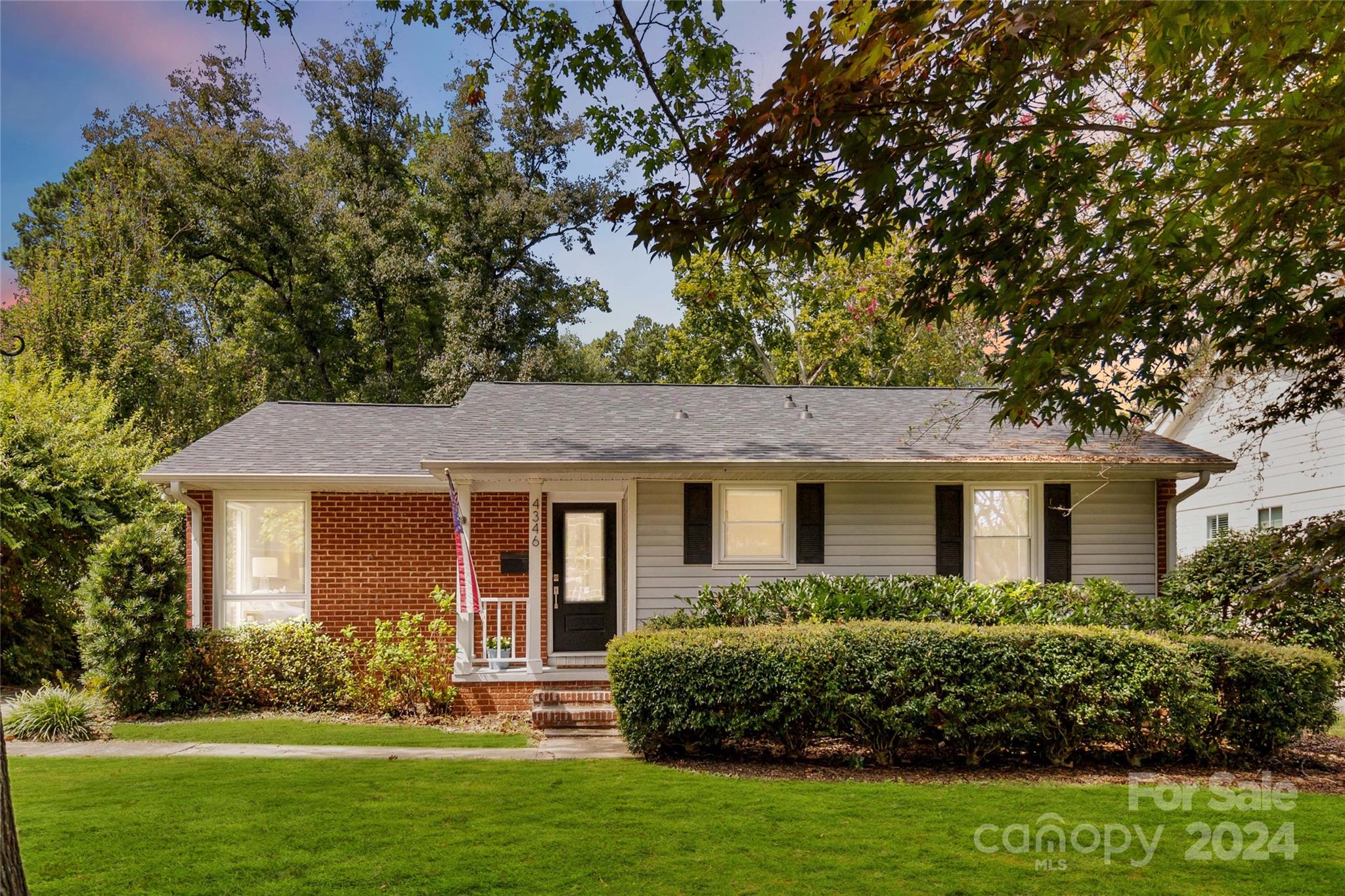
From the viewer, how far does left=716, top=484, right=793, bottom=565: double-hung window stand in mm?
12391

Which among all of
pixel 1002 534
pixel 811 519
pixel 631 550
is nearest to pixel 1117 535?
pixel 1002 534

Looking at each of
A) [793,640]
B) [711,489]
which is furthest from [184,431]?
[793,640]

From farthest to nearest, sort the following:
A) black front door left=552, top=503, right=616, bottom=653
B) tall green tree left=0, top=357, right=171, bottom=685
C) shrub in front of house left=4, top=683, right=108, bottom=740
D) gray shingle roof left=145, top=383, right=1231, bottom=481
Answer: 1. tall green tree left=0, top=357, right=171, bottom=685
2. black front door left=552, top=503, right=616, bottom=653
3. gray shingle roof left=145, top=383, right=1231, bottom=481
4. shrub in front of house left=4, top=683, right=108, bottom=740

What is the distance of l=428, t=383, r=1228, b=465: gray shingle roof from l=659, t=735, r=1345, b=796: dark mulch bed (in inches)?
157

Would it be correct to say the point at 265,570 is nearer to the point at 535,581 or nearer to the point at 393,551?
the point at 393,551

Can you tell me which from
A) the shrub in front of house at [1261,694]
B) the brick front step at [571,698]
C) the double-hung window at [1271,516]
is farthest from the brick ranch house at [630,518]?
the double-hung window at [1271,516]

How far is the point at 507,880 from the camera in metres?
5.24

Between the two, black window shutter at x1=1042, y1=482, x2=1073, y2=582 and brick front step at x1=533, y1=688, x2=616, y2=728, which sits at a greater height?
black window shutter at x1=1042, y1=482, x2=1073, y2=582

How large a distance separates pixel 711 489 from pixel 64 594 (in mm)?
9684

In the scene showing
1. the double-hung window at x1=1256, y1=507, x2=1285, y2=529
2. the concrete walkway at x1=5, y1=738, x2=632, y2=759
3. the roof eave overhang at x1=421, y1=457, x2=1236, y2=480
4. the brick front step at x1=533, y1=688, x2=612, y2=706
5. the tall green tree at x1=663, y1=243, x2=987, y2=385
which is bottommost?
the concrete walkway at x1=5, y1=738, x2=632, y2=759

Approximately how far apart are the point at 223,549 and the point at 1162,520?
42.5 ft

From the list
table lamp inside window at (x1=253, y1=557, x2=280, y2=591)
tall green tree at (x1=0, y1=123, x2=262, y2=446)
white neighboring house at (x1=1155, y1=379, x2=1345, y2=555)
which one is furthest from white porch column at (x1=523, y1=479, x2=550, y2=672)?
white neighboring house at (x1=1155, y1=379, x2=1345, y2=555)

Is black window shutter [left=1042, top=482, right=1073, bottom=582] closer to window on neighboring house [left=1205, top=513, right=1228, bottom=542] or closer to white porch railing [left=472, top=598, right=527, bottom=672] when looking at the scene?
white porch railing [left=472, top=598, right=527, bottom=672]

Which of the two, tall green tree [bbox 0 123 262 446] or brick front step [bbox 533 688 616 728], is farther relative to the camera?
tall green tree [bbox 0 123 262 446]
